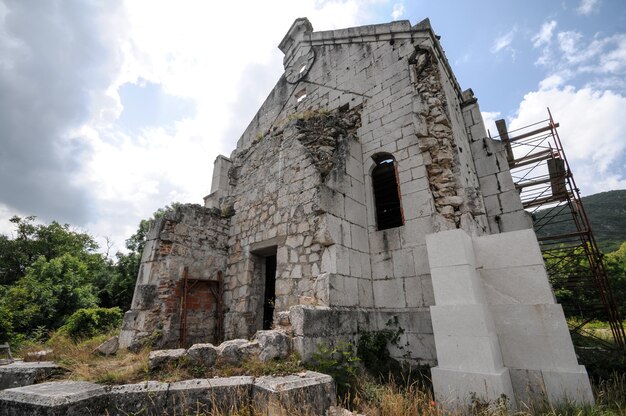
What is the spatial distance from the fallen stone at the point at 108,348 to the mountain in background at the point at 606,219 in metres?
42.2

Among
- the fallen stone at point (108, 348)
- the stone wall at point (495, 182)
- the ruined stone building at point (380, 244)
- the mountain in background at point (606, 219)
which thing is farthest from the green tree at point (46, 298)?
the mountain in background at point (606, 219)

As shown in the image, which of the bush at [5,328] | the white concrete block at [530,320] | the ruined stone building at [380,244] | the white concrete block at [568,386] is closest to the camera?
the white concrete block at [568,386]

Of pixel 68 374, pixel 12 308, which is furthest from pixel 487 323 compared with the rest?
pixel 12 308

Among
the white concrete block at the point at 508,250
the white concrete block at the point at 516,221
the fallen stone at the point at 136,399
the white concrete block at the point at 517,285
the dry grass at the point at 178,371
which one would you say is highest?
the white concrete block at the point at 516,221

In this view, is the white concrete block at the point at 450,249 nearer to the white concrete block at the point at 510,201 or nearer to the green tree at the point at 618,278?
the white concrete block at the point at 510,201

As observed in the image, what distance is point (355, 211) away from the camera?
19.2ft

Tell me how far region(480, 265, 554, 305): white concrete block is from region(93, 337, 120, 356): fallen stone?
6.33 meters

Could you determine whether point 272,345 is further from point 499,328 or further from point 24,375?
point 24,375

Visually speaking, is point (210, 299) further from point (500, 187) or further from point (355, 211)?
point (500, 187)

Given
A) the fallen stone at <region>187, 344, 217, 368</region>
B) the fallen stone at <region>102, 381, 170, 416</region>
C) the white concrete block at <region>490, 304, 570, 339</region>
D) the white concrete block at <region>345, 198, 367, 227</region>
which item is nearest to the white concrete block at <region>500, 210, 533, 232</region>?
the white concrete block at <region>345, 198, 367, 227</region>

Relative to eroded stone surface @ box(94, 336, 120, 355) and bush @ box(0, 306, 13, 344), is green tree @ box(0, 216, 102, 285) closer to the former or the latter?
bush @ box(0, 306, 13, 344)

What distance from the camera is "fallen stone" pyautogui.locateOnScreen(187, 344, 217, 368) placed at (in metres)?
3.44

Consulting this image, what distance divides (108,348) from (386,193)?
246 inches

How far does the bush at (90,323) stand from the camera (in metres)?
8.40
